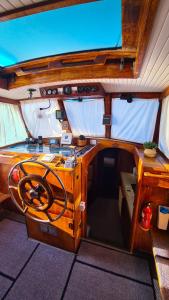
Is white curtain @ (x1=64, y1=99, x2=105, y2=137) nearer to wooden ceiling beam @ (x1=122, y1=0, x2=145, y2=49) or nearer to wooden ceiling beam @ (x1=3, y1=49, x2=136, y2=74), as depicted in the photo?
wooden ceiling beam @ (x1=3, y1=49, x2=136, y2=74)

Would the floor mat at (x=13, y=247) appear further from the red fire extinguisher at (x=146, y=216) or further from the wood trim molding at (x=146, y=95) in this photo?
the wood trim molding at (x=146, y=95)

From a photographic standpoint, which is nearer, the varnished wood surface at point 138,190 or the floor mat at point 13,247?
the varnished wood surface at point 138,190

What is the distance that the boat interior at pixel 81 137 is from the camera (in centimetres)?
86

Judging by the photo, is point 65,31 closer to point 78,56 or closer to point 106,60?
point 78,56

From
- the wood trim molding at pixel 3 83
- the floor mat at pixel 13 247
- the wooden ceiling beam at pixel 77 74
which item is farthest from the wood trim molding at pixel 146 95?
the floor mat at pixel 13 247

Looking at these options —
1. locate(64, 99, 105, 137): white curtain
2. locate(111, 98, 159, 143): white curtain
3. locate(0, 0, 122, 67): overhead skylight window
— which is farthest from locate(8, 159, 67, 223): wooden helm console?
locate(111, 98, 159, 143): white curtain

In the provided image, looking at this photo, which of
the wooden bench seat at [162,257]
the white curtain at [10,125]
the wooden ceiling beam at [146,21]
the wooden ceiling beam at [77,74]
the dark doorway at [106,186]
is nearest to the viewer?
the wooden ceiling beam at [146,21]

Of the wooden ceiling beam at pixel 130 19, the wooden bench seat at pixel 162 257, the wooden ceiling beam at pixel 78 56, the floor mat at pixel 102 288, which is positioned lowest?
the floor mat at pixel 102 288

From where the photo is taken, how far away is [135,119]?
7.39 ft

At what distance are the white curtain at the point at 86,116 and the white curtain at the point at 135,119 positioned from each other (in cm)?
24

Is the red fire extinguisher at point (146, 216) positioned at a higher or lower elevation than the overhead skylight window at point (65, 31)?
lower

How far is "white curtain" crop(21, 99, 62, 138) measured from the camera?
2.65 m

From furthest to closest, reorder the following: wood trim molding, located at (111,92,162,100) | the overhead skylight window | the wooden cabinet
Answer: wood trim molding, located at (111,92,162,100)
the wooden cabinet
the overhead skylight window

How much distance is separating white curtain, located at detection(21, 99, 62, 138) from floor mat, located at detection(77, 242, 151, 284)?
207cm
